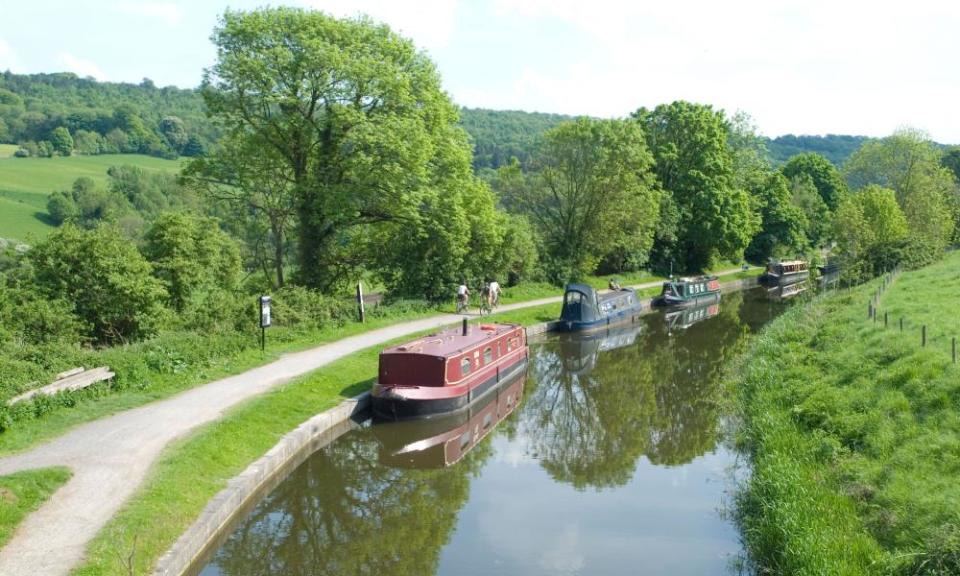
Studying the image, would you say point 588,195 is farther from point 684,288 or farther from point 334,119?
point 334,119

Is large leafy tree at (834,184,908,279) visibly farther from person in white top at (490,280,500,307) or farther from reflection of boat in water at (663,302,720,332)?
person in white top at (490,280,500,307)

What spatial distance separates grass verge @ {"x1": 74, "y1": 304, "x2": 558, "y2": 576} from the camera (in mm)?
8914

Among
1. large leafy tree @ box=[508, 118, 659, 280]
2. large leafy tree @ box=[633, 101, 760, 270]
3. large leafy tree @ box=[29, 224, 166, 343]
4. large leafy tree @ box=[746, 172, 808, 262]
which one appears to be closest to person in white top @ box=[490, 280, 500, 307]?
large leafy tree @ box=[508, 118, 659, 280]

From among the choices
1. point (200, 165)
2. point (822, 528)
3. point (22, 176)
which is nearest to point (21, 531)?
point (822, 528)

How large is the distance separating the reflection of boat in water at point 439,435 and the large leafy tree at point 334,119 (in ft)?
30.0

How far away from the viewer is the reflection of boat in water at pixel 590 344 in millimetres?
25234

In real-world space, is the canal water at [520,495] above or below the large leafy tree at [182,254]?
below

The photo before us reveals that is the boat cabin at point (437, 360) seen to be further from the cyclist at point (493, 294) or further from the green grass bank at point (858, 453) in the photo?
the cyclist at point (493, 294)

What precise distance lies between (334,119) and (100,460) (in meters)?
15.9

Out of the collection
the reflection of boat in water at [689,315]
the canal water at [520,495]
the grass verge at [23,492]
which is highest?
the grass verge at [23,492]

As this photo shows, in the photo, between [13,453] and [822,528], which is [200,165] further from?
[822,528]

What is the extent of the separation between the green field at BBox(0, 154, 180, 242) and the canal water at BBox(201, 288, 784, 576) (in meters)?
46.9

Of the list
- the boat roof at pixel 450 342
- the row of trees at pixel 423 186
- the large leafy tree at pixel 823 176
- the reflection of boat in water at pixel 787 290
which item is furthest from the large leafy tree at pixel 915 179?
the boat roof at pixel 450 342

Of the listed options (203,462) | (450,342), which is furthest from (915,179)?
(203,462)
